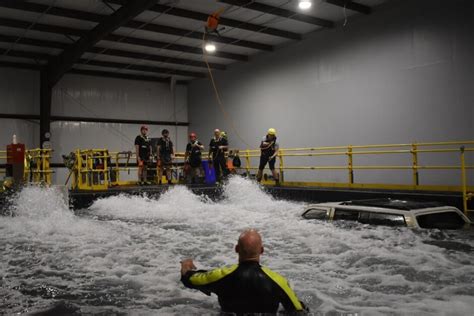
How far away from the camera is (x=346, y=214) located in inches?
281

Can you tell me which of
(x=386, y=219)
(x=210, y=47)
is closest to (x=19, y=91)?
(x=210, y=47)

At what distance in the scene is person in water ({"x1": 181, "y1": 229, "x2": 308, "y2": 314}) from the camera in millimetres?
2898

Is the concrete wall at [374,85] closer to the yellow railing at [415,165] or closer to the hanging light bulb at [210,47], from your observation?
the yellow railing at [415,165]

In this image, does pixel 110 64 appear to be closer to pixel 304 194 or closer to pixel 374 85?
pixel 374 85

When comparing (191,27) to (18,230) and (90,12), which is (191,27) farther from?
(18,230)

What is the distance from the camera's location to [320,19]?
15.3 metres

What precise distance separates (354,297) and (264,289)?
1510 millimetres

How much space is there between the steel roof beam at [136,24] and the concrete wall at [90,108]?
6547 millimetres

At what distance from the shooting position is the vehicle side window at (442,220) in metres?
6.39

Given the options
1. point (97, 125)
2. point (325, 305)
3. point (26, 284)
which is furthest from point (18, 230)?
point (97, 125)

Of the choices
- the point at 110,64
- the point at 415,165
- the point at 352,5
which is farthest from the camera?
the point at 110,64

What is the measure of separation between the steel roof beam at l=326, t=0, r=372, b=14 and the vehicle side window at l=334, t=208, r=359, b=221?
846cm

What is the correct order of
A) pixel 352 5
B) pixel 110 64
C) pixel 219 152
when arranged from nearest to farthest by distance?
pixel 219 152 → pixel 352 5 → pixel 110 64

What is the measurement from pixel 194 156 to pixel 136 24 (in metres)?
5.32
